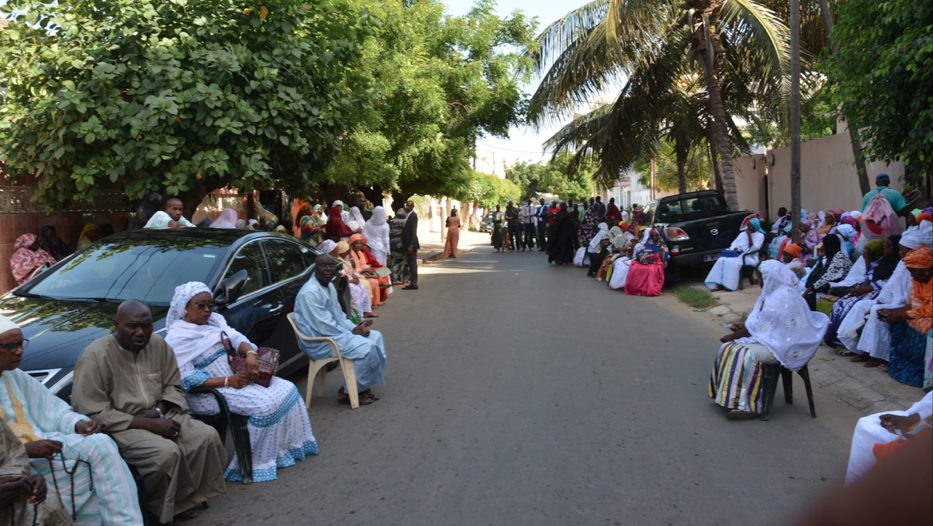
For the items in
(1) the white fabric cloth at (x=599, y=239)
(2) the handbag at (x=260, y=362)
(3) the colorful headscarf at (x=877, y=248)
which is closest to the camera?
(2) the handbag at (x=260, y=362)

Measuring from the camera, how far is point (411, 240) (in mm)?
14633

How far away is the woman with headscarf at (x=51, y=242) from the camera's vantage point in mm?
9891

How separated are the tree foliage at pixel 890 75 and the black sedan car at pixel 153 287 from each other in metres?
6.36

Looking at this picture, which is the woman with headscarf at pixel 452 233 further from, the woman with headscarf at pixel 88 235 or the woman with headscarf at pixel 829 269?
the woman with headscarf at pixel 829 269

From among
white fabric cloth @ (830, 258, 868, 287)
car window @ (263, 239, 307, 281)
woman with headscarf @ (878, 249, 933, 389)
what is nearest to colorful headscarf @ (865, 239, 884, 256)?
white fabric cloth @ (830, 258, 868, 287)

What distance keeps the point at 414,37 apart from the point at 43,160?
38.2ft

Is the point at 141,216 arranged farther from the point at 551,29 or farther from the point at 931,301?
the point at 551,29

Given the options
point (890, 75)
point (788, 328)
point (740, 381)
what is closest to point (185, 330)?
point (740, 381)

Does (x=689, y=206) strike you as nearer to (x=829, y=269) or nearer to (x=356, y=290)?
(x=829, y=269)

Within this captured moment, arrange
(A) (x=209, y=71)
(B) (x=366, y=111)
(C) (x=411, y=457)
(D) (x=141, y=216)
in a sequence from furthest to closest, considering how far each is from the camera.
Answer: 1. (B) (x=366, y=111)
2. (A) (x=209, y=71)
3. (D) (x=141, y=216)
4. (C) (x=411, y=457)

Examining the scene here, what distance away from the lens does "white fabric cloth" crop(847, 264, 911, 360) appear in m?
6.76

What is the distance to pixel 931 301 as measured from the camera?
245 inches

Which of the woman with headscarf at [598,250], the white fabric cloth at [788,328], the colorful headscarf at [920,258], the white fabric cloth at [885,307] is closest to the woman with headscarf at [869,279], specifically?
the white fabric cloth at [885,307]

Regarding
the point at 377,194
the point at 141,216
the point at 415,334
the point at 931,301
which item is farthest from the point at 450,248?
the point at 931,301
